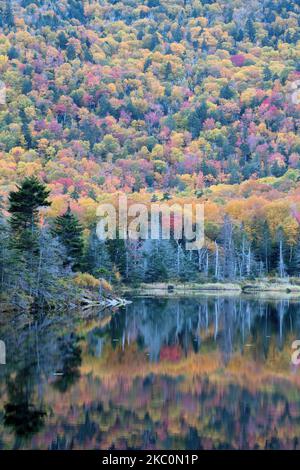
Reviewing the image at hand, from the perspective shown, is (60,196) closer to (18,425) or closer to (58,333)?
(58,333)

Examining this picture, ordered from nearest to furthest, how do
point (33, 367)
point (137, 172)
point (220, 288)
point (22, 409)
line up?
1. point (22, 409)
2. point (33, 367)
3. point (220, 288)
4. point (137, 172)

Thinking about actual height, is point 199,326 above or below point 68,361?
above

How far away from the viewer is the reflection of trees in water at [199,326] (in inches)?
1282

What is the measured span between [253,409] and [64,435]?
5.14 meters

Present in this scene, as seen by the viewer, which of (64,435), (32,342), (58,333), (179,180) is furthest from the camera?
(179,180)

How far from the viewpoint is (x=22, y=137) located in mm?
156625

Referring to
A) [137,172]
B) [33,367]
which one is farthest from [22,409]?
[137,172]

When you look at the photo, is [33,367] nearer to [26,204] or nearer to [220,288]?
[26,204]

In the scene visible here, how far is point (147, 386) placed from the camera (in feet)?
76.8

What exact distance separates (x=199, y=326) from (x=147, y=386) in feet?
53.5

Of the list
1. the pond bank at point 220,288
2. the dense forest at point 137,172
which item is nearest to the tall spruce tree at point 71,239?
the dense forest at point 137,172

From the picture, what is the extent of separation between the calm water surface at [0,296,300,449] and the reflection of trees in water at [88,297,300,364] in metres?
0.09

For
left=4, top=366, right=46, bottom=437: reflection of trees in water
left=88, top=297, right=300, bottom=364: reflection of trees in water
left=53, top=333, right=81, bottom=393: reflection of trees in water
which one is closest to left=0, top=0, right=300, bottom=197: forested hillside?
left=88, top=297, right=300, bottom=364: reflection of trees in water

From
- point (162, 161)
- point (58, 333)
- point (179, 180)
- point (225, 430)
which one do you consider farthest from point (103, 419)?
point (162, 161)
